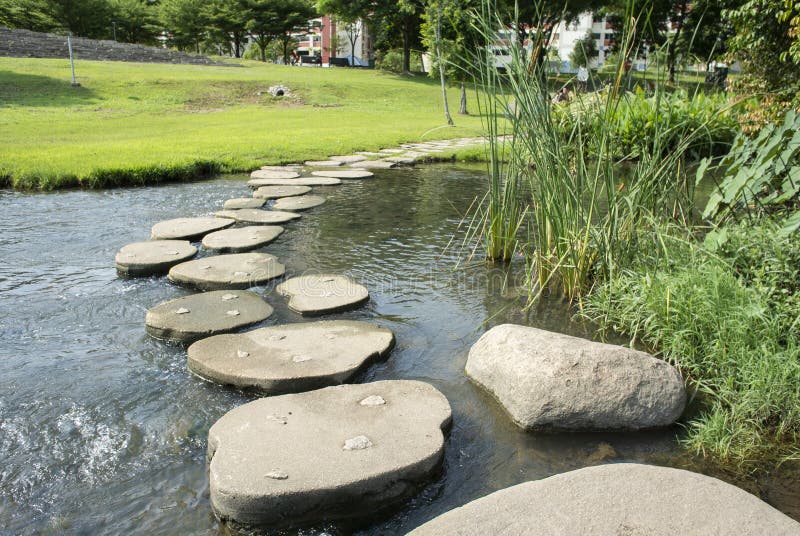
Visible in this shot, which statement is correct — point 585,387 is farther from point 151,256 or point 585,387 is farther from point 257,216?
point 257,216

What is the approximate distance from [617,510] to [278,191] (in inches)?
→ 200

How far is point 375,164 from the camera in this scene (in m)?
7.85

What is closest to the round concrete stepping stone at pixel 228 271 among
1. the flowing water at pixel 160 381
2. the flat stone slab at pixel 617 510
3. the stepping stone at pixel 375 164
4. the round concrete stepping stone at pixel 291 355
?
the flowing water at pixel 160 381

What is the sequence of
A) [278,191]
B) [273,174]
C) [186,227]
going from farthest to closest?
[273,174]
[278,191]
[186,227]

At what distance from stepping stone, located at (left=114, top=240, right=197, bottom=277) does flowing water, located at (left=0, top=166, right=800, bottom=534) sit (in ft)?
0.31

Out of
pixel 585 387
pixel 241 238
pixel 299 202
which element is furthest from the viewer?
pixel 299 202

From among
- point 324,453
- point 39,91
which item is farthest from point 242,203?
point 39,91

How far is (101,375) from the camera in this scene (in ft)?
8.52

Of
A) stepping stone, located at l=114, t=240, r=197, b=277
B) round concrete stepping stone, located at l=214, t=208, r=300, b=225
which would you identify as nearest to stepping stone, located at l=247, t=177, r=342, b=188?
round concrete stepping stone, located at l=214, t=208, r=300, b=225

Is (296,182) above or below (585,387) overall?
above

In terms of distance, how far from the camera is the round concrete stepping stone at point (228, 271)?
3.61m

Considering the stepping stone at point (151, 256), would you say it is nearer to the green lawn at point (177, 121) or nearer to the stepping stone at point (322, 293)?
the stepping stone at point (322, 293)

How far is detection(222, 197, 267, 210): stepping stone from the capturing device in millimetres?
5430

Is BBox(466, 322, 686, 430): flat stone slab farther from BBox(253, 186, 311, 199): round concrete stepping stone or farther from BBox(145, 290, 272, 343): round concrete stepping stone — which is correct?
BBox(253, 186, 311, 199): round concrete stepping stone
